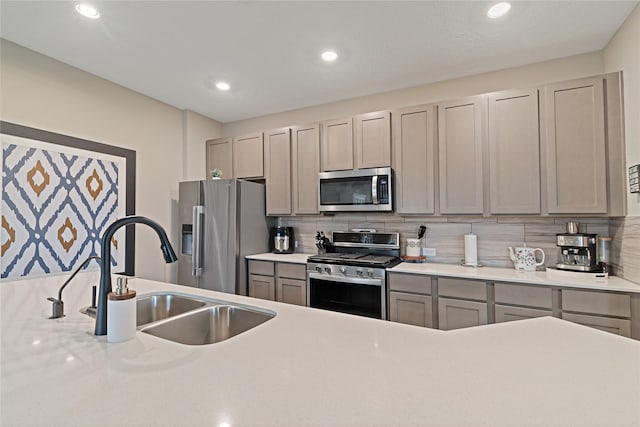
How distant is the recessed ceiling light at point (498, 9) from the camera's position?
6.10 ft

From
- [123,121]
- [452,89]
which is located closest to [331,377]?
[452,89]

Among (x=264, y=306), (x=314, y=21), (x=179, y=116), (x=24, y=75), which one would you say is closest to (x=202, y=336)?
(x=264, y=306)

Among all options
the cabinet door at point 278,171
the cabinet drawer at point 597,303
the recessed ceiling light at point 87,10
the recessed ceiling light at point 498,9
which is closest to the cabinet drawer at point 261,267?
the cabinet door at point 278,171

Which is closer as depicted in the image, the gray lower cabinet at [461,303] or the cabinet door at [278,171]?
the gray lower cabinet at [461,303]

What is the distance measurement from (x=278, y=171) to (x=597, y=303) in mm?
2953

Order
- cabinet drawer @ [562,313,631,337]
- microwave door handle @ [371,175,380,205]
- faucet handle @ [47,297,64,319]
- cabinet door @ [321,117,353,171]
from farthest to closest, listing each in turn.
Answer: cabinet door @ [321,117,353,171] → microwave door handle @ [371,175,380,205] → cabinet drawer @ [562,313,631,337] → faucet handle @ [47,297,64,319]

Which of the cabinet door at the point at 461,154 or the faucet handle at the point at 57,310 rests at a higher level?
the cabinet door at the point at 461,154

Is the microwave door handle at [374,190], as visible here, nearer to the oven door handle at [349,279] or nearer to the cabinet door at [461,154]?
the cabinet door at [461,154]

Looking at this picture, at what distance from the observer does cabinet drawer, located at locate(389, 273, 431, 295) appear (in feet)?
7.85

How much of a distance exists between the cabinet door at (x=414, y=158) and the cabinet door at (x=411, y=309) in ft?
2.57

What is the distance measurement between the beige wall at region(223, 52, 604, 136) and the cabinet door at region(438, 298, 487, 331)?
1.95 meters

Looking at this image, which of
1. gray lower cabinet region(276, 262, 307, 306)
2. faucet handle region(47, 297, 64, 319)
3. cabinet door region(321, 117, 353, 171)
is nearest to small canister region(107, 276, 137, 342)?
faucet handle region(47, 297, 64, 319)

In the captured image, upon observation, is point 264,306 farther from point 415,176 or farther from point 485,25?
point 485,25

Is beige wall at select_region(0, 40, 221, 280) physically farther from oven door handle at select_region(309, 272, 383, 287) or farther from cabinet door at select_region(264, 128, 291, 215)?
oven door handle at select_region(309, 272, 383, 287)
